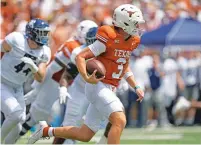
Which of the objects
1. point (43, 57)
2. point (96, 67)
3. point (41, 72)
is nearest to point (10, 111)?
point (41, 72)

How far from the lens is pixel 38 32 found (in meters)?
8.46

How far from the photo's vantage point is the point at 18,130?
8.91m

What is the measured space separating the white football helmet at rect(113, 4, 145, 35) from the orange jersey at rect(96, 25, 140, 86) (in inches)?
3.3

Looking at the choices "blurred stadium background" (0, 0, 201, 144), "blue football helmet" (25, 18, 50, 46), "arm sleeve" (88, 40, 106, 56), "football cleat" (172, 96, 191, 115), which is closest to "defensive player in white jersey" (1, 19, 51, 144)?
"blue football helmet" (25, 18, 50, 46)

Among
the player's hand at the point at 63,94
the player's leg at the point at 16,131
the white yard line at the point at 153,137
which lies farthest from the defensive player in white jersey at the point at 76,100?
the white yard line at the point at 153,137

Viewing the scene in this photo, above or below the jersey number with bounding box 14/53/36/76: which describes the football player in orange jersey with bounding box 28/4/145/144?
above

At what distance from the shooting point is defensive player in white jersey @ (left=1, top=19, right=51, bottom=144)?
27.7 ft

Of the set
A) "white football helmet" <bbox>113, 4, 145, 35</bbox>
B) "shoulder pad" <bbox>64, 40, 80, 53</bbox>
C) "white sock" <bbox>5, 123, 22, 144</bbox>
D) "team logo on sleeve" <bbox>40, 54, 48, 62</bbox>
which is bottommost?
"white sock" <bbox>5, 123, 22, 144</bbox>

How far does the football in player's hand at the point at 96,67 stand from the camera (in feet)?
23.2

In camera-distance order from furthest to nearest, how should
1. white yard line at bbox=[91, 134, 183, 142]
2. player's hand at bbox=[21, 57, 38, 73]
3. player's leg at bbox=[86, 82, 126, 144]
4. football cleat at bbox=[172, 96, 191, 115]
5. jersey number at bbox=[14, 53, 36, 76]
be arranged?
football cleat at bbox=[172, 96, 191, 115]
white yard line at bbox=[91, 134, 183, 142]
jersey number at bbox=[14, 53, 36, 76]
player's hand at bbox=[21, 57, 38, 73]
player's leg at bbox=[86, 82, 126, 144]

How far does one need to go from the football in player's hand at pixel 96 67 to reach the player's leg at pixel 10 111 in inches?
61.3

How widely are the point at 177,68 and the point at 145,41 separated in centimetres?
88

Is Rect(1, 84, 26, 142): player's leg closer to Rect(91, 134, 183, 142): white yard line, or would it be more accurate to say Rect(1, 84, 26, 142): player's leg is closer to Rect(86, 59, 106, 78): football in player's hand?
Rect(86, 59, 106, 78): football in player's hand

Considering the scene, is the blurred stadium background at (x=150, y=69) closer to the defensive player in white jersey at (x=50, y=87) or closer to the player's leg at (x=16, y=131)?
the defensive player in white jersey at (x=50, y=87)
